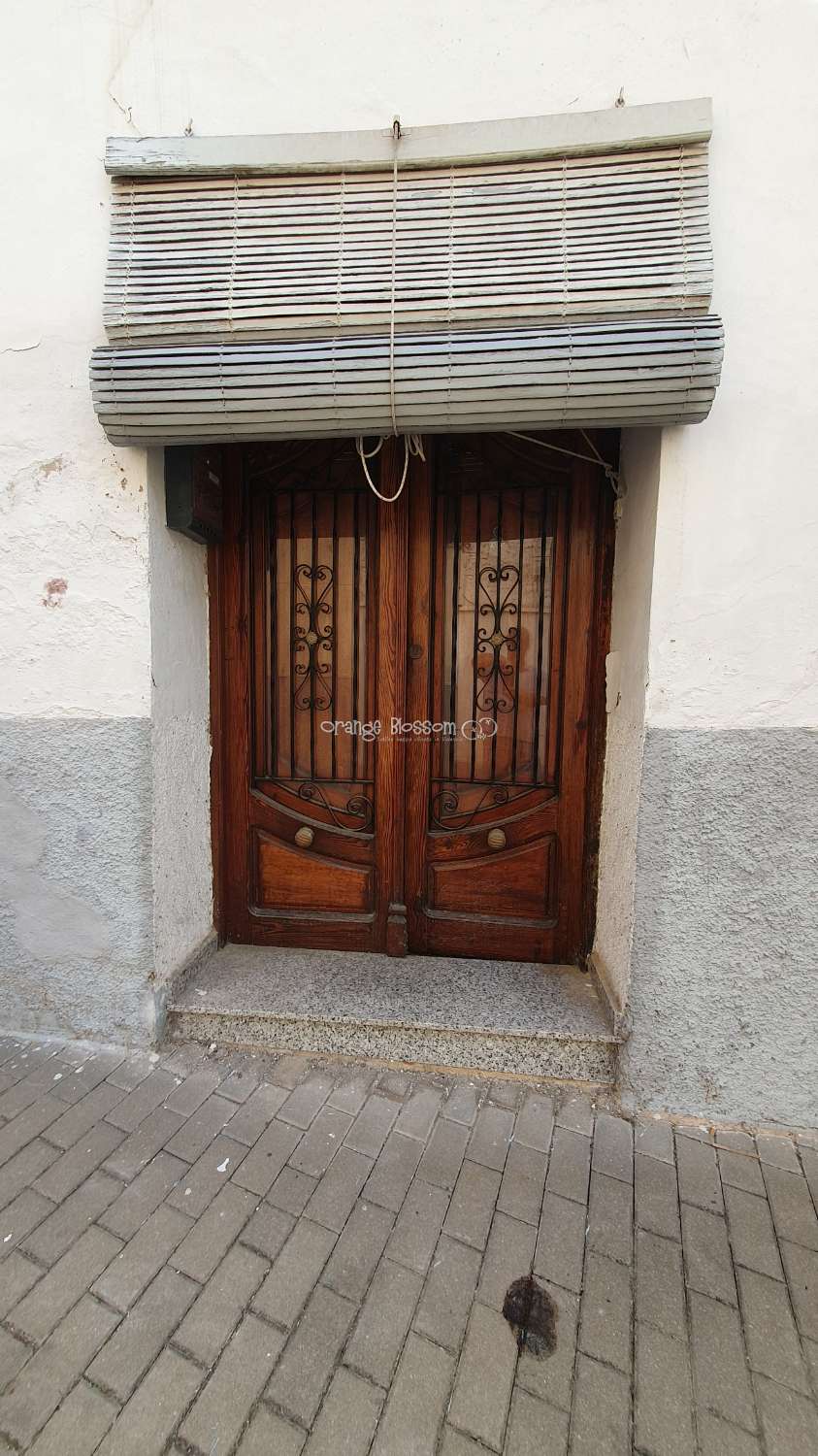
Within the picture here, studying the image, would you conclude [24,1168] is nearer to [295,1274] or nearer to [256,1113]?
[256,1113]

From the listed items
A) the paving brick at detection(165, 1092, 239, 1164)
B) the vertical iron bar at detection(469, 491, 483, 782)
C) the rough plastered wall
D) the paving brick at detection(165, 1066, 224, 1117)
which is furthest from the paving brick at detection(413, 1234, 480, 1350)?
the vertical iron bar at detection(469, 491, 483, 782)

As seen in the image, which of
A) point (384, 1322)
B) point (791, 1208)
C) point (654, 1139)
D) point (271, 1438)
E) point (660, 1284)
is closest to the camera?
point (271, 1438)

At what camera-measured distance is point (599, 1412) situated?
1396mm

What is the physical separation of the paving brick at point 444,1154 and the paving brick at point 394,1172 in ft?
0.10

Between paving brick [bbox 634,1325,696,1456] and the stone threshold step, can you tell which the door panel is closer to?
the stone threshold step

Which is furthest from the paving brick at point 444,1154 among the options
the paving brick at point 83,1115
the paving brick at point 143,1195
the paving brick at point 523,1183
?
the paving brick at point 83,1115

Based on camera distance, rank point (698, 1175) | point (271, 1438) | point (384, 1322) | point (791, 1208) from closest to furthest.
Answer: point (271, 1438) < point (384, 1322) < point (791, 1208) < point (698, 1175)

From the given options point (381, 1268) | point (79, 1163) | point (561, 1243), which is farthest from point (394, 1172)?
point (79, 1163)

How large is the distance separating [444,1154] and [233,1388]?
2.64ft

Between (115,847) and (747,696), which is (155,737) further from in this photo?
(747,696)

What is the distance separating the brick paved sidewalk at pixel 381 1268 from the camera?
138 centimetres

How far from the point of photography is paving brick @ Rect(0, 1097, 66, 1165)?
2.06 m

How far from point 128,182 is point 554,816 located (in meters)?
2.81

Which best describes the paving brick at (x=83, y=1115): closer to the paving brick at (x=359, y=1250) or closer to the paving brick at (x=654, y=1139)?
the paving brick at (x=359, y=1250)
